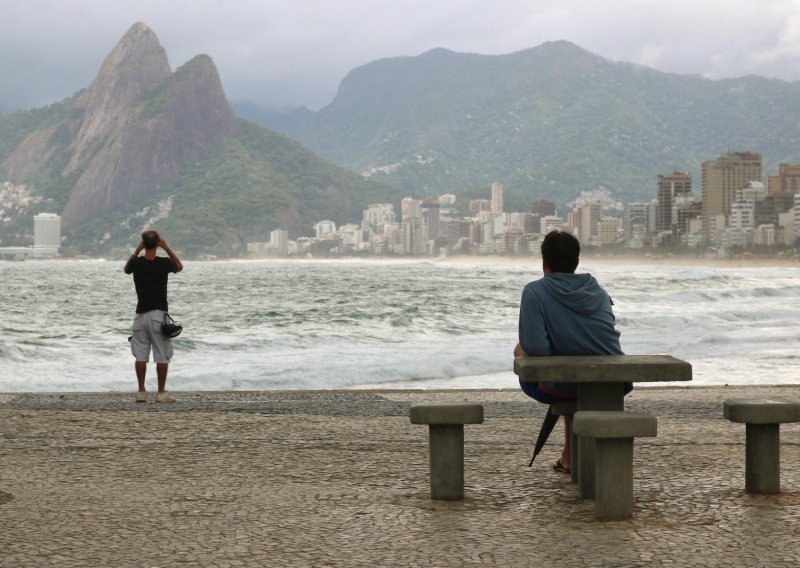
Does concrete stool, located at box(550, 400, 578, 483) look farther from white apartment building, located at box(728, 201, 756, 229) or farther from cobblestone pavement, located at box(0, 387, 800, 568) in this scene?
white apartment building, located at box(728, 201, 756, 229)

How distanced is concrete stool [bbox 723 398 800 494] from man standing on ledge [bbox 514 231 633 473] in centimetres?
54

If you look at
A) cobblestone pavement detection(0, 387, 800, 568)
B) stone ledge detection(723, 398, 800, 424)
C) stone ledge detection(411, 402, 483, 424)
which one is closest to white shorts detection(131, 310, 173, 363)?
cobblestone pavement detection(0, 387, 800, 568)

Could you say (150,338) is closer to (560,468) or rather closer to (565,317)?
(560,468)

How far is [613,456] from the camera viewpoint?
464 cm

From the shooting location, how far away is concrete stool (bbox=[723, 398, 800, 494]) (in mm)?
5121

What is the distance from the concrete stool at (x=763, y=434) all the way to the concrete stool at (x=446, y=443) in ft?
4.08

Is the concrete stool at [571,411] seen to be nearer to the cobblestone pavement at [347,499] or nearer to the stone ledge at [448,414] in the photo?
the cobblestone pavement at [347,499]

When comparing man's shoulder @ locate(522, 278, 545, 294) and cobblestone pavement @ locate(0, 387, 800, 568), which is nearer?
cobblestone pavement @ locate(0, 387, 800, 568)

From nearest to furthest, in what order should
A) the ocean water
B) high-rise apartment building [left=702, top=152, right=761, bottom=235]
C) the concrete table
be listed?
the concrete table
the ocean water
high-rise apartment building [left=702, top=152, right=761, bottom=235]

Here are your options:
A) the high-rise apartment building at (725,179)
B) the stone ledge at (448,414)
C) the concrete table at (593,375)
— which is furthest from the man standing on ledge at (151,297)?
the high-rise apartment building at (725,179)

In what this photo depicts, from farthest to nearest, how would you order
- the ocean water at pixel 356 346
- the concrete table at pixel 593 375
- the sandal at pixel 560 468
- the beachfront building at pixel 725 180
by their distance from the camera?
the beachfront building at pixel 725 180
the ocean water at pixel 356 346
the sandal at pixel 560 468
the concrete table at pixel 593 375

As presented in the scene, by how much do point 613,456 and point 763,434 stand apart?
39.0 inches

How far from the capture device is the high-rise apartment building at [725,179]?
A: 17750cm

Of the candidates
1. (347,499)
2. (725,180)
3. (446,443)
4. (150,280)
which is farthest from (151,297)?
(725,180)
